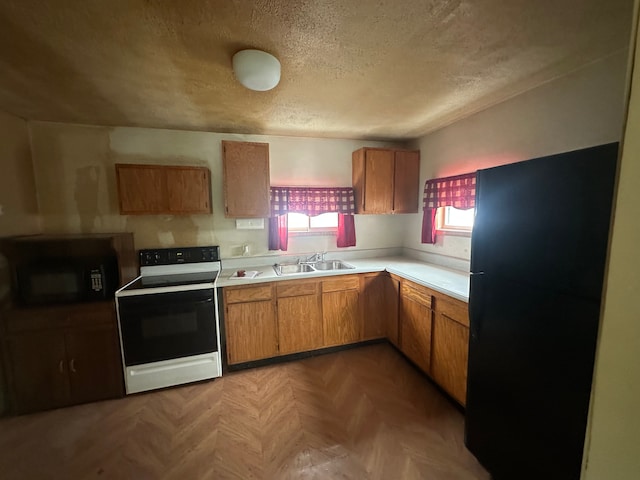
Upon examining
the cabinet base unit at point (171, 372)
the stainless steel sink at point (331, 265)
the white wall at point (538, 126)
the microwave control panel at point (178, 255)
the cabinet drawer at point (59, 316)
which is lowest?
the cabinet base unit at point (171, 372)

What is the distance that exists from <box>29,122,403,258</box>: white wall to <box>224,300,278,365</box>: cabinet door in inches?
28.6

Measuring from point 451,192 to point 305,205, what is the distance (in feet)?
5.04

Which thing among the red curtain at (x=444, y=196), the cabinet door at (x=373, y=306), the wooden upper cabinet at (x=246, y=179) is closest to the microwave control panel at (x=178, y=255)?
the wooden upper cabinet at (x=246, y=179)

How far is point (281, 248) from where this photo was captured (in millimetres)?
3086

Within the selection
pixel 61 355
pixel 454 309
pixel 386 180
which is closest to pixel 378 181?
pixel 386 180

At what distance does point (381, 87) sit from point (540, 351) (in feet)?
5.88

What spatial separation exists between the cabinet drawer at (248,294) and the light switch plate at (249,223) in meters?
0.77

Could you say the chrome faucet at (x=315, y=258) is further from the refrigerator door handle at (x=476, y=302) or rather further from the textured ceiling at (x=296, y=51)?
the refrigerator door handle at (x=476, y=302)

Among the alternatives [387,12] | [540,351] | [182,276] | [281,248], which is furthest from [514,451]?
[182,276]

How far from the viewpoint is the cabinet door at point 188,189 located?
2609 mm

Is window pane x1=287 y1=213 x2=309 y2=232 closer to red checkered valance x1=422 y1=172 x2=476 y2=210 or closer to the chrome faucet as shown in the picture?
the chrome faucet

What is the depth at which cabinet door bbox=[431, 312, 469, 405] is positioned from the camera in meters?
1.95

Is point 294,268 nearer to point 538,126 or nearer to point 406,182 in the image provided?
point 406,182

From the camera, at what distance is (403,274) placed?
8.53 ft
